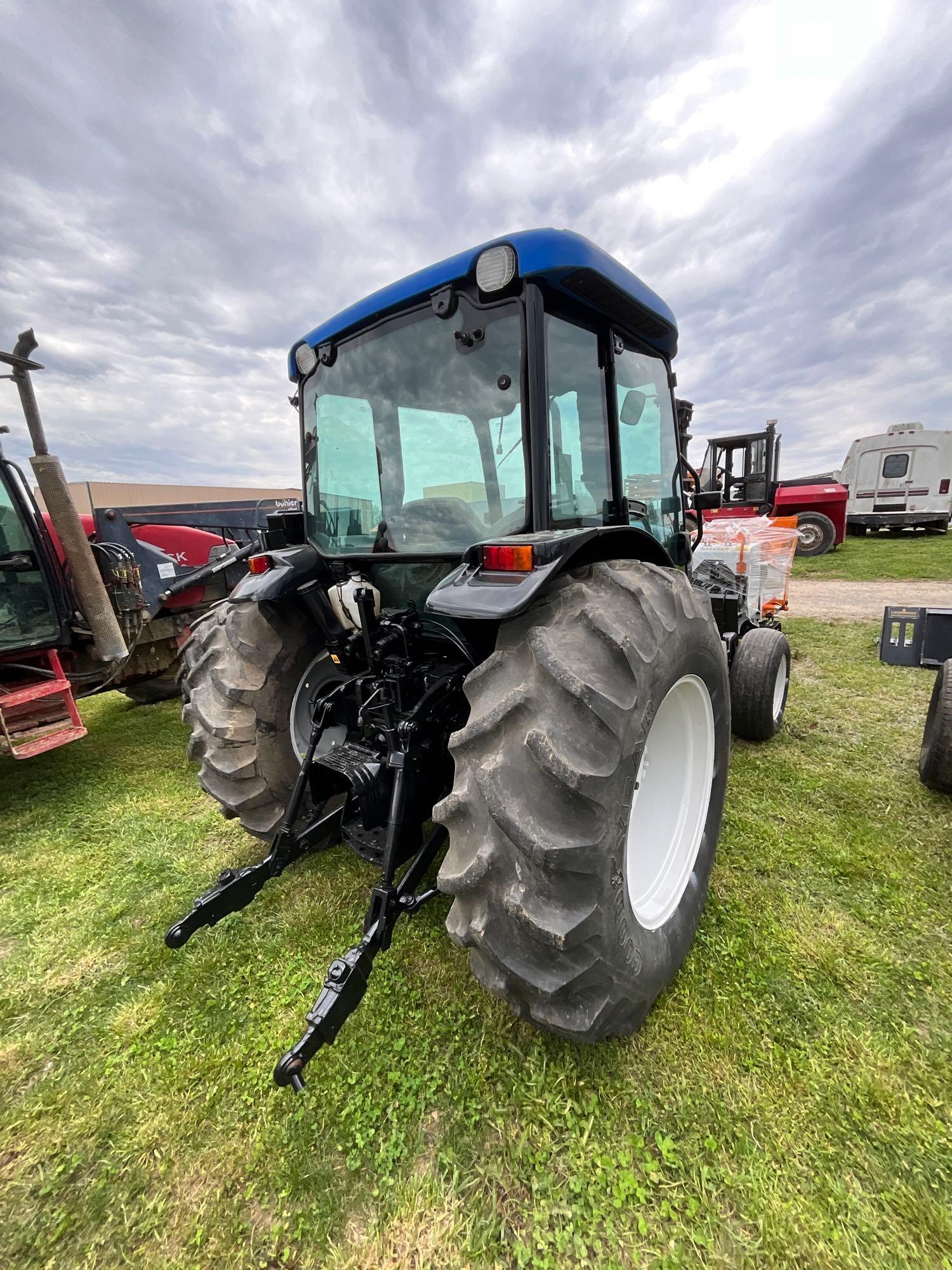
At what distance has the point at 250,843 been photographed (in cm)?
272

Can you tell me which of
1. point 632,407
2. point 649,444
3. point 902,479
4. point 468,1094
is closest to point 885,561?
point 902,479

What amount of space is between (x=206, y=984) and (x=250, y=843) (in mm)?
887

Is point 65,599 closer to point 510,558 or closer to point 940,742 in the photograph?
point 510,558

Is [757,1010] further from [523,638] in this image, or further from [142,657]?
[142,657]

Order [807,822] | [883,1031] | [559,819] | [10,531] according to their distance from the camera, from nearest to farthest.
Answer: [559,819]
[883,1031]
[807,822]
[10,531]

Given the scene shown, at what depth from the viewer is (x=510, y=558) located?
4.71 feet

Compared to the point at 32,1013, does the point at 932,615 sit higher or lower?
higher

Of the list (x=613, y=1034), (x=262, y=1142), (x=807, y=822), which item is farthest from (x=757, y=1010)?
(x=262, y=1142)

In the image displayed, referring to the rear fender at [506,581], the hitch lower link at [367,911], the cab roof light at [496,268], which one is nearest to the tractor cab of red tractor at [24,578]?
the hitch lower link at [367,911]

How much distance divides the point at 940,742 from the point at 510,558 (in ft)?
8.40

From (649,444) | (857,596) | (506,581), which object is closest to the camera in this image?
(506,581)

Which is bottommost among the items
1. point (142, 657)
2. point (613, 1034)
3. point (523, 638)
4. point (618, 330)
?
point (613, 1034)

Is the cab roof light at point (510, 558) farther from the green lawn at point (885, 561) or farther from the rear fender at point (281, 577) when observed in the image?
the green lawn at point (885, 561)

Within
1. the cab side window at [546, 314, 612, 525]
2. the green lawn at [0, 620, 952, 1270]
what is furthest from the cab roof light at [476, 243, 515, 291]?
the green lawn at [0, 620, 952, 1270]
